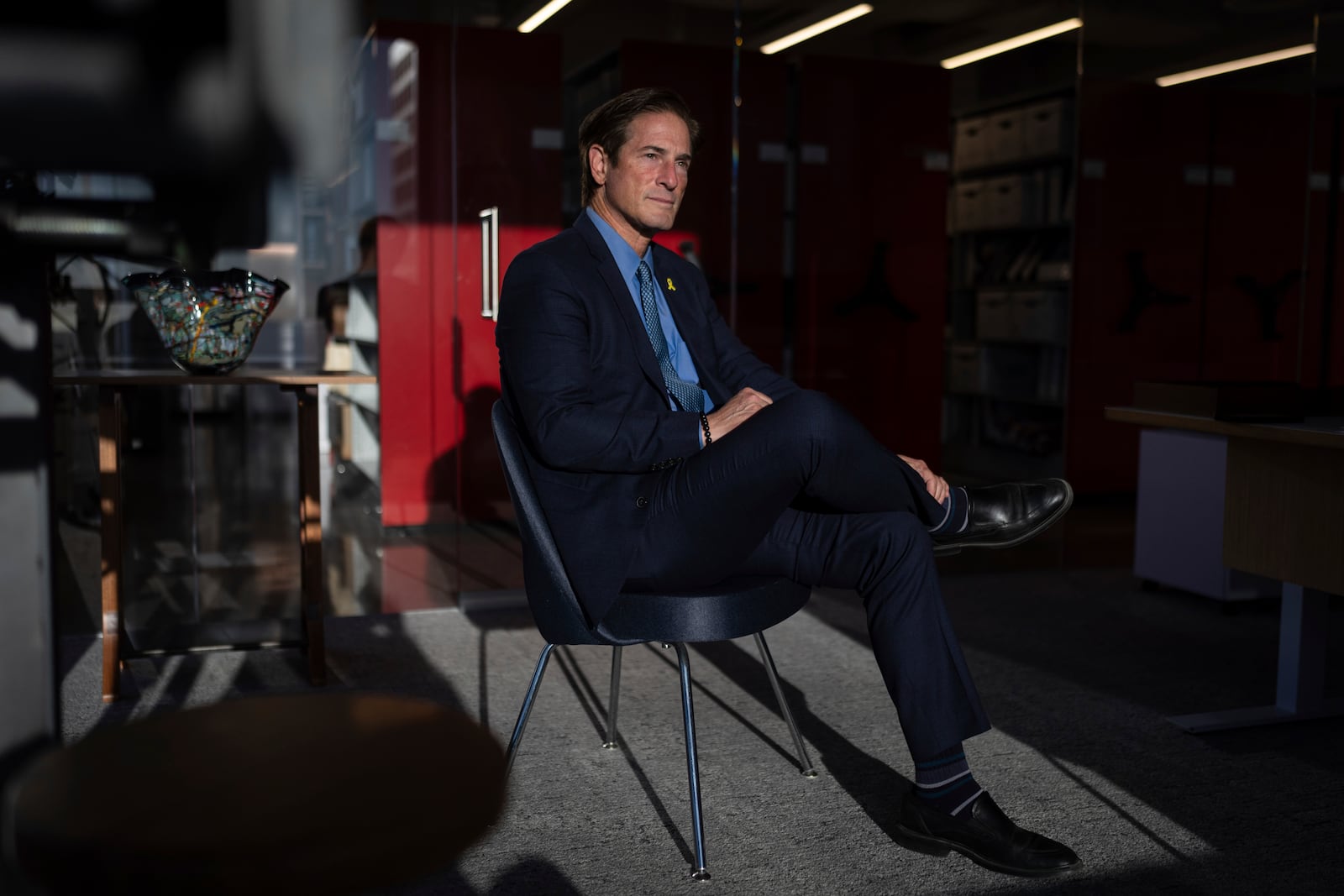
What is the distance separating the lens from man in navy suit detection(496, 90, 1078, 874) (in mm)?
1838

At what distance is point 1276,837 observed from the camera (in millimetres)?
1990

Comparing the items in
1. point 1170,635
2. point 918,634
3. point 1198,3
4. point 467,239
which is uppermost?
point 1198,3

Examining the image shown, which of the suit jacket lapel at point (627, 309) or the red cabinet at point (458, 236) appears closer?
the suit jacket lapel at point (627, 309)

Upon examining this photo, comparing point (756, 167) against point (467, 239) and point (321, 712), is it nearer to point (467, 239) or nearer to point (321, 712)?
point (467, 239)

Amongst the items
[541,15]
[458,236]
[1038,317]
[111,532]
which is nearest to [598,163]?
[111,532]

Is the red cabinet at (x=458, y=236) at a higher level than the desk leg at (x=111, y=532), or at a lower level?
higher

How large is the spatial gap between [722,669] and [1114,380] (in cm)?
343

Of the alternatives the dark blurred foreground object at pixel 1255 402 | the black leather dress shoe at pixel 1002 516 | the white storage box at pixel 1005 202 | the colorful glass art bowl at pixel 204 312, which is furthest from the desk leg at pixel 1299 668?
the white storage box at pixel 1005 202

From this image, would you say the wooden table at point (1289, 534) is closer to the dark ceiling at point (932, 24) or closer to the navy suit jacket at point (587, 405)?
the navy suit jacket at point (587, 405)

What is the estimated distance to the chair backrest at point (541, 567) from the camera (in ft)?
6.22

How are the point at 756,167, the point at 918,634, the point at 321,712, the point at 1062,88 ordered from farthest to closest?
1. the point at 1062,88
2. the point at 756,167
3. the point at 918,634
4. the point at 321,712

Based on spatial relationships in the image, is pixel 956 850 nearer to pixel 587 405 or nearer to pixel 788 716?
pixel 788 716

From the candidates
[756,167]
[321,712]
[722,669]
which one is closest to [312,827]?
[321,712]

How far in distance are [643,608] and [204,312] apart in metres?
1.34
